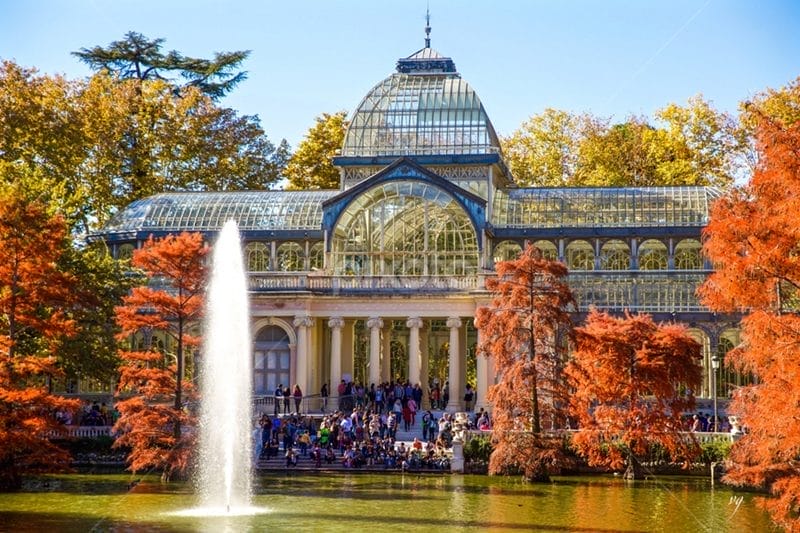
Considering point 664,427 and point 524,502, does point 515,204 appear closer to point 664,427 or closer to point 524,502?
point 664,427

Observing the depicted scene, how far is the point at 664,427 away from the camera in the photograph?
4572cm

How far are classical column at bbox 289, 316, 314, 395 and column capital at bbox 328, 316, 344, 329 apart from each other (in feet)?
3.34

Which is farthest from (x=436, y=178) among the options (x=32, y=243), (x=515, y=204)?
(x=32, y=243)

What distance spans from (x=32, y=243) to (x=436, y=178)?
83.6 ft

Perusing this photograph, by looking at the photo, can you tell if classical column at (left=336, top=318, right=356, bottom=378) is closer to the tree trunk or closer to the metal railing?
the metal railing

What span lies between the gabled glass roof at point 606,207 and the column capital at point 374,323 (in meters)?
8.45

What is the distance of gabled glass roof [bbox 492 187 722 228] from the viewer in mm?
64250

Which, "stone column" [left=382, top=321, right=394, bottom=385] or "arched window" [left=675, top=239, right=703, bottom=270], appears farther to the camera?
"stone column" [left=382, top=321, right=394, bottom=385]

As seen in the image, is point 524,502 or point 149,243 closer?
point 524,502

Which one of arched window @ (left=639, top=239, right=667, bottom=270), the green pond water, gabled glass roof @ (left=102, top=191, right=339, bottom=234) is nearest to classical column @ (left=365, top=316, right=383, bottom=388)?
gabled glass roof @ (left=102, top=191, right=339, bottom=234)

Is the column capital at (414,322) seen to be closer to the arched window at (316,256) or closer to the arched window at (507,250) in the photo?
the arched window at (507,250)

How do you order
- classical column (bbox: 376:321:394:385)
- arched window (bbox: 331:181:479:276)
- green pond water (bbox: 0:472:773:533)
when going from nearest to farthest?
green pond water (bbox: 0:472:773:533), arched window (bbox: 331:181:479:276), classical column (bbox: 376:321:394:385)

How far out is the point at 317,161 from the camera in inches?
3285

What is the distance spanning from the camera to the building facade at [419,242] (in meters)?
61.5
